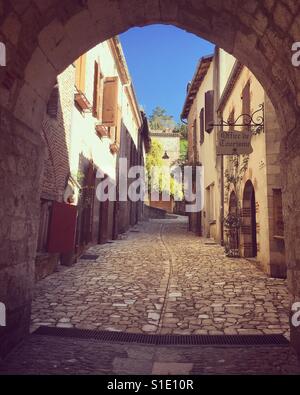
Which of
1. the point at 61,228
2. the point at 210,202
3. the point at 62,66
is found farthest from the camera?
the point at 210,202

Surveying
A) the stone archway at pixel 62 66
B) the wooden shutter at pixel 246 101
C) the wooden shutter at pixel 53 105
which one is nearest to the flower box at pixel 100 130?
the wooden shutter at pixel 53 105

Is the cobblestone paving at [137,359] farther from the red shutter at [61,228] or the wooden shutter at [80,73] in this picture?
the wooden shutter at [80,73]

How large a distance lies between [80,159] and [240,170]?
460 cm

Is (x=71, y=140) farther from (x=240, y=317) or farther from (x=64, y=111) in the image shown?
(x=240, y=317)

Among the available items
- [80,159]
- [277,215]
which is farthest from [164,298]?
[80,159]

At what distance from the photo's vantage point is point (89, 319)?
3.94 m

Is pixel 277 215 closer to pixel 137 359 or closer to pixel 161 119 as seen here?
pixel 137 359

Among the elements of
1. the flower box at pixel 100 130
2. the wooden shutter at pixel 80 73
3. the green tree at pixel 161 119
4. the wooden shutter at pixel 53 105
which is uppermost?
the green tree at pixel 161 119

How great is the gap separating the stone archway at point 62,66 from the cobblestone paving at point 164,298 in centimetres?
108

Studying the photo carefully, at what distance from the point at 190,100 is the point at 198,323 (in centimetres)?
1597

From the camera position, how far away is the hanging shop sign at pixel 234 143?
6.37 m

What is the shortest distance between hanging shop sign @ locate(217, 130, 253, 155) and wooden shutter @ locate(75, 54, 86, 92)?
4161 mm

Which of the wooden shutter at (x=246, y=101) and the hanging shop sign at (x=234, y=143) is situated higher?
the wooden shutter at (x=246, y=101)

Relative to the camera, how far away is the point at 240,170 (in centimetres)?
909
